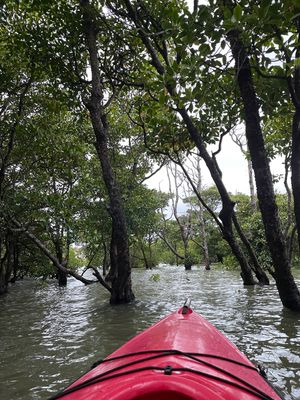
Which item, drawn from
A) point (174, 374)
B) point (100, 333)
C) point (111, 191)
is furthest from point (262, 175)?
point (174, 374)

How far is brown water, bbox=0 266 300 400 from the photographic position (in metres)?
4.30

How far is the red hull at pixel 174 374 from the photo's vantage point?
1963mm

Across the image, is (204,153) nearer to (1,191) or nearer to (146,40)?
(146,40)

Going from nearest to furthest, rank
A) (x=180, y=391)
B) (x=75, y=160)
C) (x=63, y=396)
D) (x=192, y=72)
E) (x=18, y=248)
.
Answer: (x=180, y=391)
(x=63, y=396)
(x=192, y=72)
(x=75, y=160)
(x=18, y=248)

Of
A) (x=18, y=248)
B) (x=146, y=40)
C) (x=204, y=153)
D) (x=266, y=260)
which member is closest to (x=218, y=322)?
(x=204, y=153)

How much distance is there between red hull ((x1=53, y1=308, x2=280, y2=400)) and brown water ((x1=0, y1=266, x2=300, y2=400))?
132 centimetres

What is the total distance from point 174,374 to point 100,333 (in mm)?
4871

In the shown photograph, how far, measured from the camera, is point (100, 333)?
6598mm

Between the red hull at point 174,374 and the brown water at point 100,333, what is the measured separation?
1.32 m

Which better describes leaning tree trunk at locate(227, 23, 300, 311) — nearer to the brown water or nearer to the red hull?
the brown water

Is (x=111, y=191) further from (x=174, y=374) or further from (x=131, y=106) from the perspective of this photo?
(x=174, y=374)

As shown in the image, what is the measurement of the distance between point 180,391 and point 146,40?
7871 mm

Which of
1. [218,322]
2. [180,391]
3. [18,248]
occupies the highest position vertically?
[18,248]

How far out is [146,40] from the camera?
8.12 metres
